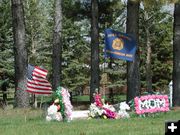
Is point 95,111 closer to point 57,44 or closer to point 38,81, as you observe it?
point 38,81

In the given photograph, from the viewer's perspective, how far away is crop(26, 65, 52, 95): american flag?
13703 mm

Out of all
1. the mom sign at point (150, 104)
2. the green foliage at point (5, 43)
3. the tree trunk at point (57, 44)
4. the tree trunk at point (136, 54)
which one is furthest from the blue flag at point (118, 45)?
the green foliage at point (5, 43)

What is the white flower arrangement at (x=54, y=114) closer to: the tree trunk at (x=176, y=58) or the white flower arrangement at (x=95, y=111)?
the white flower arrangement at (x=95, y=111)

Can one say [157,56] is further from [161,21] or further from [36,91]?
[36,91]

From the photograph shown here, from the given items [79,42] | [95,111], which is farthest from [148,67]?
[95,111]

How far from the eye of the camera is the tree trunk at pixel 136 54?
18500 millimetres

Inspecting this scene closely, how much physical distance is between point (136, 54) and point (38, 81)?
6071 millimetres

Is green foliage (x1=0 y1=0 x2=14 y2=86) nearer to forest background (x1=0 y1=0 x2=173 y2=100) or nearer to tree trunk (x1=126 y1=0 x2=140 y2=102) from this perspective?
forest background (x1=0 y1=0 x2=173 y2=100)

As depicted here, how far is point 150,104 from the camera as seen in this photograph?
1370cm

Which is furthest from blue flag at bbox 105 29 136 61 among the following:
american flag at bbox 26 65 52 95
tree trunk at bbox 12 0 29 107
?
american flag at bbox 26 65 52 95

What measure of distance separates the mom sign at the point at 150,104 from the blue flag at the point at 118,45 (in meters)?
3.64

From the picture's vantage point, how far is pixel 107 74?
39594 mm

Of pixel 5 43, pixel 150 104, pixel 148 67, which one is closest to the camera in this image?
pixel 150 104

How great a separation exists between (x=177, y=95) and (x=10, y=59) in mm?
20808
